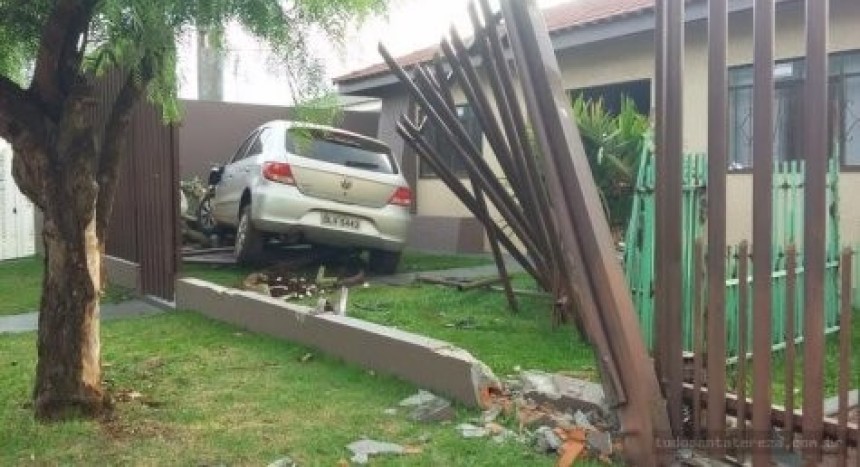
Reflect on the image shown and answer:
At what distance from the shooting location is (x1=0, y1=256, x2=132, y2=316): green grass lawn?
888 cm

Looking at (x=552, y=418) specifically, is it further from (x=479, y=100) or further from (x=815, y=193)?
(x=479, y=100)

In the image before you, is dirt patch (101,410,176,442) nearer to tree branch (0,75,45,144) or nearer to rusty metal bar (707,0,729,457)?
tree branch (0,75,45,144)

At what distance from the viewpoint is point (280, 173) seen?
29.7 feet

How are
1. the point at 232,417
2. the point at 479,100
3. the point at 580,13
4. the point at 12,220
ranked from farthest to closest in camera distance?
the point at 12,220 → the point at 580,13 → the point at 479,100 → the point at 232,417

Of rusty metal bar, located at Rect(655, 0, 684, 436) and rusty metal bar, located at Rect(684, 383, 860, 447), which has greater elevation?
rusty metal bar, located at Rect(655, 0, 684, 436)

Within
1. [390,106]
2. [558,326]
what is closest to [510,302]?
[558,326]

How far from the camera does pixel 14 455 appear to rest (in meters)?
4.09

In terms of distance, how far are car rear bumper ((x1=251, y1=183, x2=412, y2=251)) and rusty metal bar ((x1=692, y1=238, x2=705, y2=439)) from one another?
5911 mm

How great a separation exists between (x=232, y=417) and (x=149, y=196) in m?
4.84

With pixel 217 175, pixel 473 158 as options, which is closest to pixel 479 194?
pixel 473 158

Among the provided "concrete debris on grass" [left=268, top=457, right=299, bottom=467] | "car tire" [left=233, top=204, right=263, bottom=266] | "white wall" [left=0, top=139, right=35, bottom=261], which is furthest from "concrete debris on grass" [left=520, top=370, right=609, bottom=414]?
"white wall" [left=0, top=139, right=35, bottom=261]

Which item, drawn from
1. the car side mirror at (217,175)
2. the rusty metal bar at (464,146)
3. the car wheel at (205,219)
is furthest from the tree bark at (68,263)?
the car wheel at (205,219)

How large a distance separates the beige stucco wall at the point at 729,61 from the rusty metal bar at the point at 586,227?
3.26m

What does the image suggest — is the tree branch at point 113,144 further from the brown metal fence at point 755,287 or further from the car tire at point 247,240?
the car tire at point 247,240
